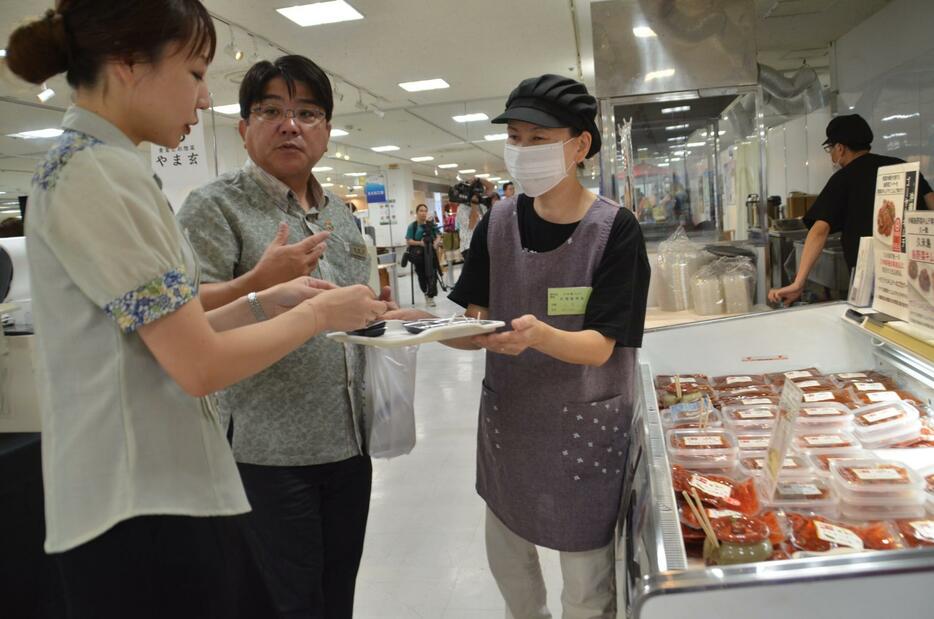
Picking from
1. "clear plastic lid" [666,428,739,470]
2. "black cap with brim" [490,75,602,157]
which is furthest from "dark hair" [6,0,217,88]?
"clear plastic lid" [666,428,739,470]

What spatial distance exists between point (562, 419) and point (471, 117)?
12939 millimetres

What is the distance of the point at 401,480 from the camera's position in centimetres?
397

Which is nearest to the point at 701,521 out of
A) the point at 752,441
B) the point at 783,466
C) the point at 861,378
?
the point at 783,466

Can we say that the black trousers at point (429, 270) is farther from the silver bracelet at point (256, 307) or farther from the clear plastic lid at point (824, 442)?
the silver bracelet at point (256, 307)

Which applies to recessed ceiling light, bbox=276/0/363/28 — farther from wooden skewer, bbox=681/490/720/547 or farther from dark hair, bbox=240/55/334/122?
wooden skewer, bbox=681/490/720/547

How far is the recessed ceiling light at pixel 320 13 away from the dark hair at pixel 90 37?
6019mm

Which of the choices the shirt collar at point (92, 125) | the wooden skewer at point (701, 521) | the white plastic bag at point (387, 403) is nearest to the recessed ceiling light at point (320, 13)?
the white plastic bag at point (387, 403)

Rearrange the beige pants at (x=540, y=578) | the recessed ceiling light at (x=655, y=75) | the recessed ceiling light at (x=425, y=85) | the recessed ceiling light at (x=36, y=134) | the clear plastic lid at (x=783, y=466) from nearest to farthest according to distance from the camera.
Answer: the clear plastic lid at (x=783, y=466) < the beige pants at (x=540, y=578) < the recessed ceiling light at (x=655, y=75) < the recessed ceiling light at (x=36, y=134) < the recessed ceiling light at (x=425, y=85)

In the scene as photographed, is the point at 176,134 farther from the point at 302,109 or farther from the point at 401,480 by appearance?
the point at 401,480

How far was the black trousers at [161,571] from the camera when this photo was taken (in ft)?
3.09

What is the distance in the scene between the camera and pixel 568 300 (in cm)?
165

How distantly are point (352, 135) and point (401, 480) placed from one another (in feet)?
41.2

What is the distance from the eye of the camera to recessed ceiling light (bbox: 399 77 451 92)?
10.4 meters

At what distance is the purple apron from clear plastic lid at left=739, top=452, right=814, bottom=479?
0.30 metres
